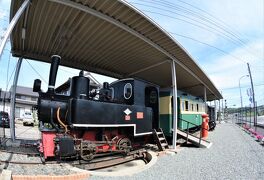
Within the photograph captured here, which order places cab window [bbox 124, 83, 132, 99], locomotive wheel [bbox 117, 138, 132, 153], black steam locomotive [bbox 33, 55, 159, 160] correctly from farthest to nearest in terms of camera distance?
cab window [bbox 124, 83, 132, 99], locomotive wheel [bbox 117, 138, 132, 153], black steam locomotive [bbox 33, 55, 159, 160]

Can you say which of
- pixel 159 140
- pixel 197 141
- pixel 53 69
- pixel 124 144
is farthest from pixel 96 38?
pixel 197 141

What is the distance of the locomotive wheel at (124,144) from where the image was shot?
7.78m

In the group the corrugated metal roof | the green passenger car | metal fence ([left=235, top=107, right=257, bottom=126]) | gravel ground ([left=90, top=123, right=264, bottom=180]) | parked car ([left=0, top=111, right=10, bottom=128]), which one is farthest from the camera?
metal fence ([left=235, top=107, right=257, bottom=126])

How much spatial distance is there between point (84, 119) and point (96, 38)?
3.40 m

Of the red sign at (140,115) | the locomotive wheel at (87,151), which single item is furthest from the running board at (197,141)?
the locomotive wheel at (87,151)

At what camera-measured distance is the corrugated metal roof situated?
6.51 meters

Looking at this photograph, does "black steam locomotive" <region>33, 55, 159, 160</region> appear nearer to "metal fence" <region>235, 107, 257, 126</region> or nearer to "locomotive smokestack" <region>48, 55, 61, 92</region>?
"locomotive smokestack" <region>48, 55, 61, 92</region>

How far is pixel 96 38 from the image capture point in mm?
8492

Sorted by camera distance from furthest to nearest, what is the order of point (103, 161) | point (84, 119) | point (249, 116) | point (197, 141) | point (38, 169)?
1. point (249, 116)
2. point (197, 141)
3. point (103, 161)
4. point (84, 119)
5. point (38, 169)

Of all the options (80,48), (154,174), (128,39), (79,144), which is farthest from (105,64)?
(154,174)

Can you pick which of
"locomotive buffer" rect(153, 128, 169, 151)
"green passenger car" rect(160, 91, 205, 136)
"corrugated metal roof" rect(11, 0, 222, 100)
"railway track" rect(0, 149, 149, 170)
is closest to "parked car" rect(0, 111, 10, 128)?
"corrugated metal roof" rect(11, 0, 222, 100)

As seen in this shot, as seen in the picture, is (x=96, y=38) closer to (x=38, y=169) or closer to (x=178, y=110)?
(x=38, y=169)

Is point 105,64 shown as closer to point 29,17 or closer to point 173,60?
point 173,60

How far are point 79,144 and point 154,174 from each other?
7.68 feet
